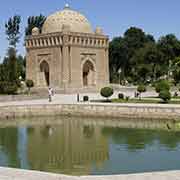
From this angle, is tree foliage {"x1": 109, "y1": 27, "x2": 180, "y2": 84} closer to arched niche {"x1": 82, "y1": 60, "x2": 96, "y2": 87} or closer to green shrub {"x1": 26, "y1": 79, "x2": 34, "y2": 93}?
arched niche {"x1": 82, "y1": 60, "x2": 96, "y2": 87}

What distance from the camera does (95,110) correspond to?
23672mm

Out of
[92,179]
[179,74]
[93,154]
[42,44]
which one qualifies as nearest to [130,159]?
[93,154]

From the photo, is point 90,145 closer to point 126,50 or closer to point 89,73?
point 89,73

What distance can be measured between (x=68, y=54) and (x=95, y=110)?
1532 cm

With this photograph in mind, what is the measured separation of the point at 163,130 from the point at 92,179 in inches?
448

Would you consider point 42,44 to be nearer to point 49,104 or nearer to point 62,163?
point 49,104

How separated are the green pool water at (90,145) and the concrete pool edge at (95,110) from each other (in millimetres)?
529

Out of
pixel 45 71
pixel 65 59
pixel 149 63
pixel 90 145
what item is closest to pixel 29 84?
pixel 45 71

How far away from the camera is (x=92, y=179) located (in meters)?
7.75

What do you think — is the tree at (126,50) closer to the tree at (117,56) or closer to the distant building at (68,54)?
the tree at (117,56)

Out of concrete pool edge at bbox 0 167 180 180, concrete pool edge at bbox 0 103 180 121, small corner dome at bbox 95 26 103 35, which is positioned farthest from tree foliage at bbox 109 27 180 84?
concrete pool edge at bbox 0 167 180 180

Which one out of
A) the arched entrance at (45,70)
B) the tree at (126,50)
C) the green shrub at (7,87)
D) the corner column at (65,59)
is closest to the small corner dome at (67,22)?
Result: the corner column at (65,59)

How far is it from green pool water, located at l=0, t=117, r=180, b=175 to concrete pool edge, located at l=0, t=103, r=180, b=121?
Result: 1.74ft

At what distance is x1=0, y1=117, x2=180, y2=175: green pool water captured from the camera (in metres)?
11.9
